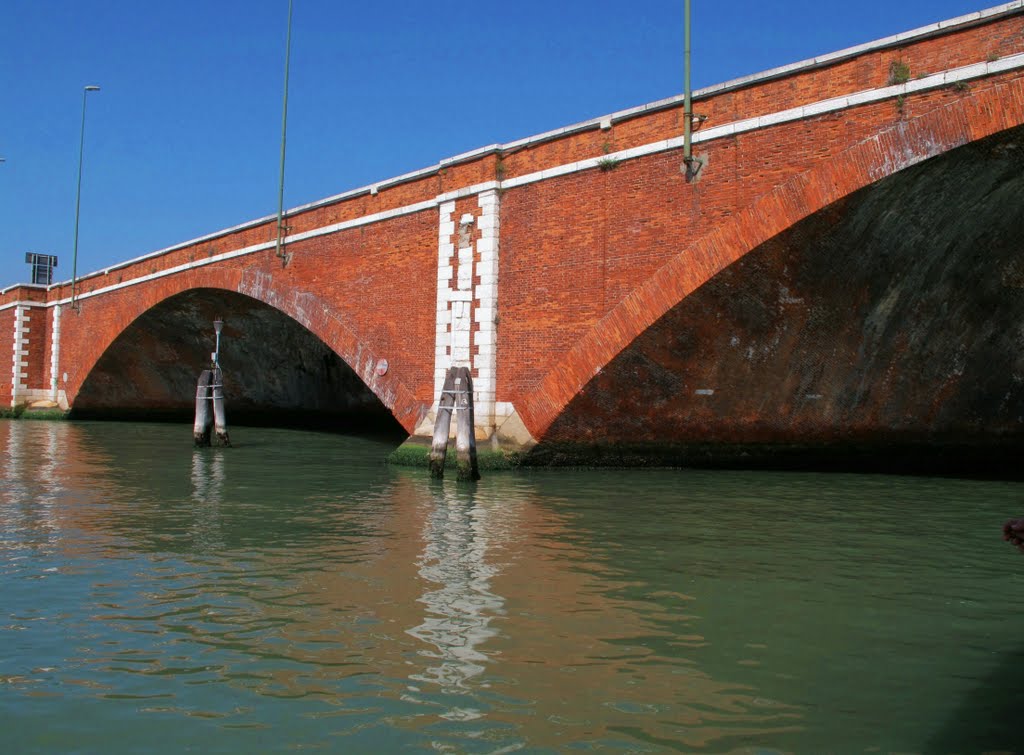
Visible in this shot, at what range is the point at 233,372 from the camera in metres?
27.9

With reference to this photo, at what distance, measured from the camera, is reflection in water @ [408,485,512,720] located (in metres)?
4.21

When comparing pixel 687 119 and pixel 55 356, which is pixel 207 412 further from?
pixel 55 356

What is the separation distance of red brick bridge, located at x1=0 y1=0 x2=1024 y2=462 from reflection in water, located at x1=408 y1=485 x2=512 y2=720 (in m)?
4.24

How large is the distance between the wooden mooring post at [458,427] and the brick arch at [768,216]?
1.05 metres

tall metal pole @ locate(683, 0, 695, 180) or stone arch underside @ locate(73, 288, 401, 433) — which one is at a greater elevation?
tall metal pole @ locate(683, 0, 695, 180)

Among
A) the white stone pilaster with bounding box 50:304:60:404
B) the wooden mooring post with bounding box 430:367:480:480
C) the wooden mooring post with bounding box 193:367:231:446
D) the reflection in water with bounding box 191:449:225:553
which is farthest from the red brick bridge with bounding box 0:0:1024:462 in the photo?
the white stone pilaster with bounding box 50:304:60:404

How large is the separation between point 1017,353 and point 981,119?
20.2 ft

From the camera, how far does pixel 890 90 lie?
9.70m

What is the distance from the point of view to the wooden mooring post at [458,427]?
1216 centimetres

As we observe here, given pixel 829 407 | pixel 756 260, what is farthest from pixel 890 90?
pixel 829 407

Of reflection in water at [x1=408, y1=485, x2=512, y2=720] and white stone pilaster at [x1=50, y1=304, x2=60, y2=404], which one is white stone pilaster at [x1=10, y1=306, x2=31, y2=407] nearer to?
white stone pilaster at [x1=50, y1=304, x2=60, y2=404]

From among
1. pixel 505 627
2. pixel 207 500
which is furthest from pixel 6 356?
pixel 505 627

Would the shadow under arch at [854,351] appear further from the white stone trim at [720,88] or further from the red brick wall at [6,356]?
the red brick wall at [6,356]

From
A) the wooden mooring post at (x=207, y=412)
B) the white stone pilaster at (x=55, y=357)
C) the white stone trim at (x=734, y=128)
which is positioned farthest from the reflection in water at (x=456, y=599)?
the white stone pilaster at (x=55, y=357)
